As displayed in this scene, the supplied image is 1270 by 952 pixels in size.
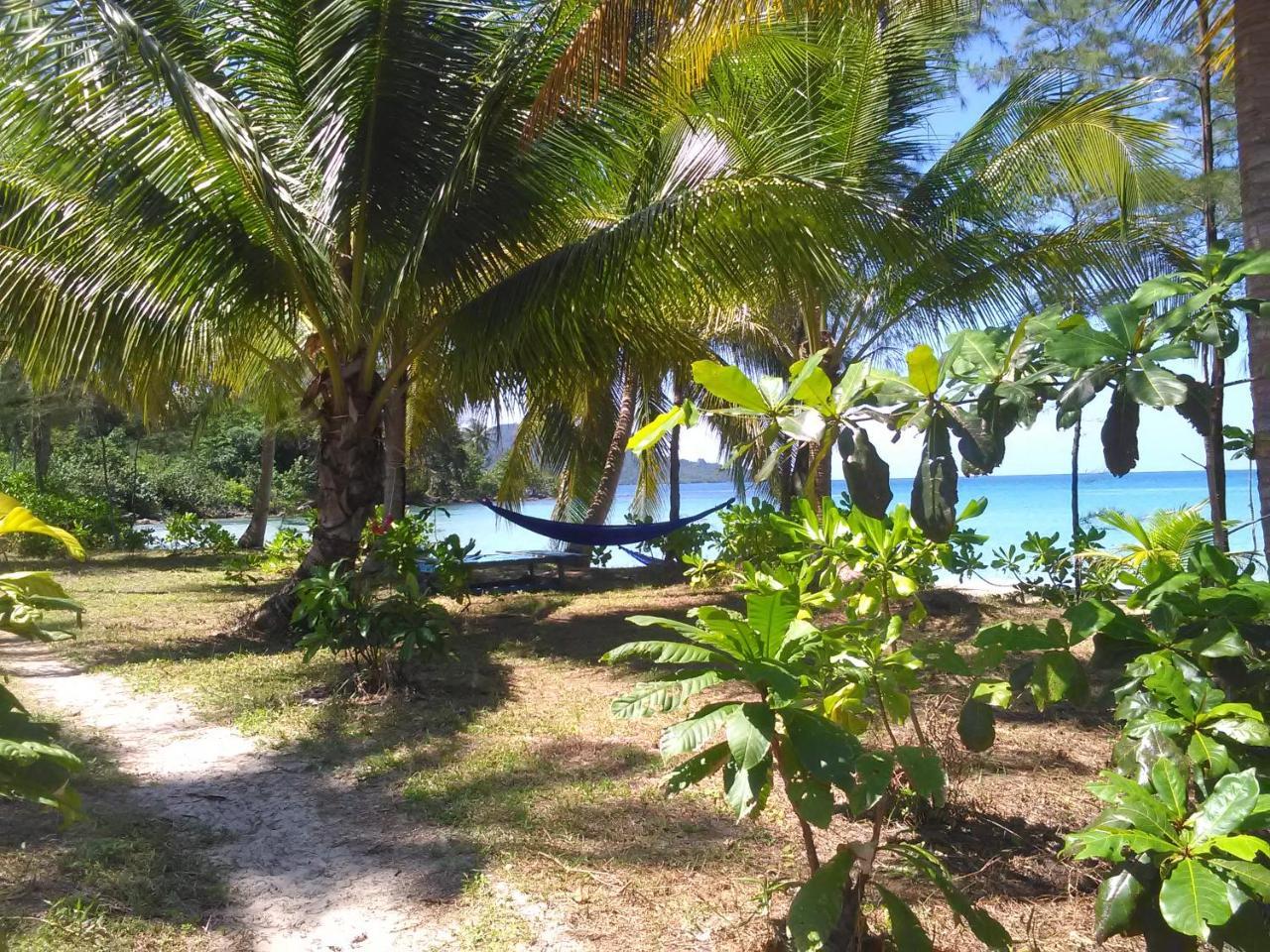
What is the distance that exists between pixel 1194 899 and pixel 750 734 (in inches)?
22.7

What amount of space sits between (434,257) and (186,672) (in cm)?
264

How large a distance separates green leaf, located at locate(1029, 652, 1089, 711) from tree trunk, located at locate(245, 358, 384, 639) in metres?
4.92

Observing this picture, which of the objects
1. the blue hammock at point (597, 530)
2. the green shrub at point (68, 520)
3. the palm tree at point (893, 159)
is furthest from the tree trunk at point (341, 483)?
the green shrub at point (68, 520)

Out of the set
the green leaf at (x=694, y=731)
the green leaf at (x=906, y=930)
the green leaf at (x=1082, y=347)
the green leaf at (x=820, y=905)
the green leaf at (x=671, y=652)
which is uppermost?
the green leaf at (x=1082, y=347)

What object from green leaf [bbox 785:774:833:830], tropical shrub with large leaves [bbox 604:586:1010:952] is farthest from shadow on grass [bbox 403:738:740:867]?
green leaf [bbox 785:774:833:830]

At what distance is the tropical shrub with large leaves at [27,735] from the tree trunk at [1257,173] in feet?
6.98

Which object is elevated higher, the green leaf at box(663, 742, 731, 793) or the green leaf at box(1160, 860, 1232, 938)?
the green leaf at box(663, 742, 731, 793)

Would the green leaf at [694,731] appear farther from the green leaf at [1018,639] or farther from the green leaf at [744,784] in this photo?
the green leaf at [1018,639]

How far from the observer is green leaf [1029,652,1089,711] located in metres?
1.57

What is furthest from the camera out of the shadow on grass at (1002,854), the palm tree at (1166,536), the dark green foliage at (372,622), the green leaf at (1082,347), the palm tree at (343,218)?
the palm tree at (343,218)

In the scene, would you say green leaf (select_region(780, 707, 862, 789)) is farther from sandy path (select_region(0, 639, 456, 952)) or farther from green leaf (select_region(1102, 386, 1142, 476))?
sandy path (select_region(0, 639, 456, 952))

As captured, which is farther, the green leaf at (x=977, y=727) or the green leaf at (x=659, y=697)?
the green leaf at (x=977, y=727)

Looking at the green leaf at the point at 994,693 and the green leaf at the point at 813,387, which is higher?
the green leaf at the point at 813,387

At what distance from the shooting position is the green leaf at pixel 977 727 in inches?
69.6
